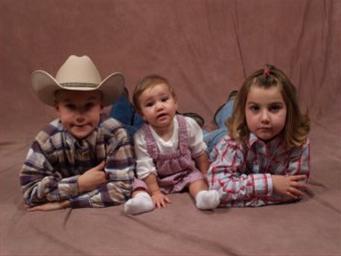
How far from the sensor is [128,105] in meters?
1.92

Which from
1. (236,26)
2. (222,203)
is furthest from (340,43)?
(222,203)

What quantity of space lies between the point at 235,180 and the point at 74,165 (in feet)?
1.51

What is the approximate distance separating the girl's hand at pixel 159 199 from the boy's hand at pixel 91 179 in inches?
5.9

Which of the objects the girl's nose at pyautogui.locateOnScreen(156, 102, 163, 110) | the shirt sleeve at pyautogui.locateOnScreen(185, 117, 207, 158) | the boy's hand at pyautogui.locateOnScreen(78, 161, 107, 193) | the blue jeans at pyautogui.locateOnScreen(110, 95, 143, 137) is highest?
the girl's nose at pyautogui.locateOnScreen(156, 102, 163, 110)

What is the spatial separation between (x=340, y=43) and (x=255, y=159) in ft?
3.74

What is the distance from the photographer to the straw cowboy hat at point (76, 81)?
143cm

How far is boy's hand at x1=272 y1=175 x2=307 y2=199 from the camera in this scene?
4.77 feet

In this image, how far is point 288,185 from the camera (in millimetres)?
1455

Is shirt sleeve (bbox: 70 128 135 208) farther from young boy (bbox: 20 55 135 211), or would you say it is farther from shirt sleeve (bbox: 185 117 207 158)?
shirt sleeve (bbox: 185 117 207 158)

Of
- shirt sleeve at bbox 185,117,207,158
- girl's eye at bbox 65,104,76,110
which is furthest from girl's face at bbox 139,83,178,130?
girl's eye at bbox 65,104,76,110

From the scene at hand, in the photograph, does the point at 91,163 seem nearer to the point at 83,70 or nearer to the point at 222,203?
the point at 83,70

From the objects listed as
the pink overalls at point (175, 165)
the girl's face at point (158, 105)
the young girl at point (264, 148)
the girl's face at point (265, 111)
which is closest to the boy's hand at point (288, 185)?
the young girl at point (264, 148)

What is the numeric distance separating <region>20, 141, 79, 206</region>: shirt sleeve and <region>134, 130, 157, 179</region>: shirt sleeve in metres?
0.19

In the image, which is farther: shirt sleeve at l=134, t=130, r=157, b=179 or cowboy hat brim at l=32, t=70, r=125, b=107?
shirt sleeve at l=134, t=130, r=157, b=179
